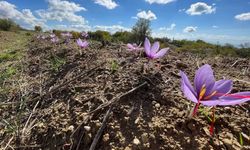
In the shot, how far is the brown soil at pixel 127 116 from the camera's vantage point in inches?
39.5

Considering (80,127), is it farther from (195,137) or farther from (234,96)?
(234,96)

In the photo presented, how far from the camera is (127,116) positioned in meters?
1.15

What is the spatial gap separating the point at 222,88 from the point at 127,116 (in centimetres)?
46

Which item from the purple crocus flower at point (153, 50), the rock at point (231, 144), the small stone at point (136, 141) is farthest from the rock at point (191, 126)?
the purple crocus flower at point (153, 50)

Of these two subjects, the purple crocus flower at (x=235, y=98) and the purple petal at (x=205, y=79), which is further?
the purple petal at (x=205, y=79)

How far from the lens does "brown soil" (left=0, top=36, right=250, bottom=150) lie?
1004mm

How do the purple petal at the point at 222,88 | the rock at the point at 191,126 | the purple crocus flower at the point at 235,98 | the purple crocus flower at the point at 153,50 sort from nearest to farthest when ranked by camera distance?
the purple crocus flower at the point at 235,98 < the purple petal at the point at 222,88 < the rock at the point at 191,126 < the purple crocus flower at the point at 153,50

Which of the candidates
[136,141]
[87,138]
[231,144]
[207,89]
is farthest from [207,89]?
[87,138]

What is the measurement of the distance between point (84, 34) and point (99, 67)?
3.07 metres

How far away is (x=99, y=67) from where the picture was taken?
1.84 m

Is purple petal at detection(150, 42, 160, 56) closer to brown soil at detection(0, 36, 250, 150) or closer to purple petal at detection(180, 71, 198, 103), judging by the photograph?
brown soil at detection(0, 36, 250, 150)

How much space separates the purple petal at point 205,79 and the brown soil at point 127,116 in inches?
6.8

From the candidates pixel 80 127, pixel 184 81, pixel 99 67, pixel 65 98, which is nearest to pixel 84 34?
pixel 99 67

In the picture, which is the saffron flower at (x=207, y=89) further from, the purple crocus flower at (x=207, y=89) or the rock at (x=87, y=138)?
the rock at (x=87, y=138)
